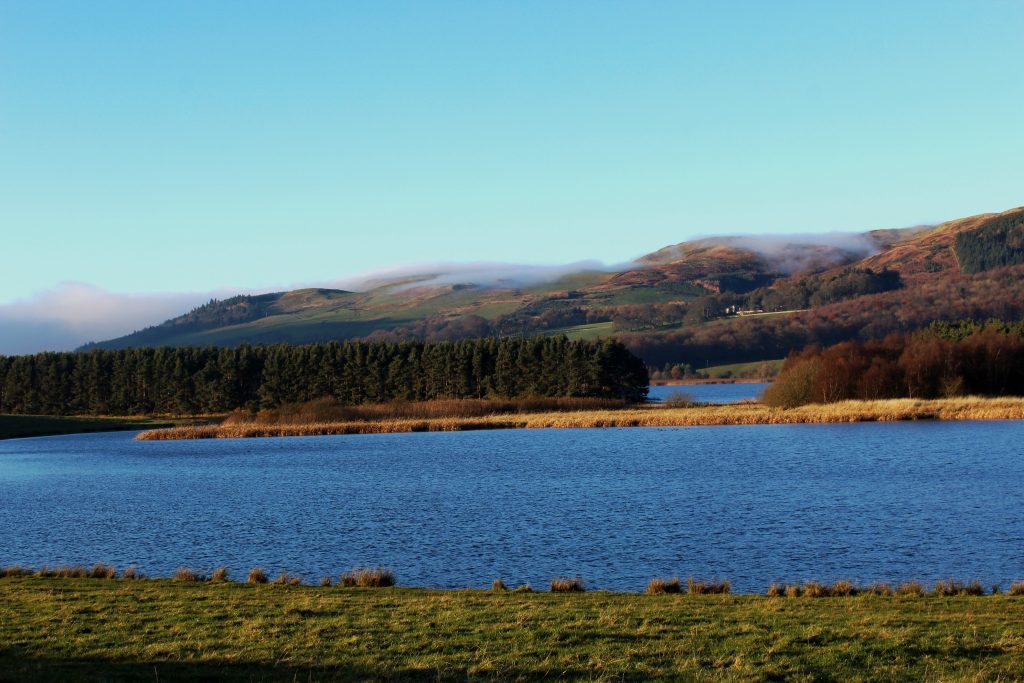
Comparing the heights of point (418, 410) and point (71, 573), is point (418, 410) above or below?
below

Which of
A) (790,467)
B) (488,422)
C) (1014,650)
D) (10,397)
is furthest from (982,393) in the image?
(10,397)

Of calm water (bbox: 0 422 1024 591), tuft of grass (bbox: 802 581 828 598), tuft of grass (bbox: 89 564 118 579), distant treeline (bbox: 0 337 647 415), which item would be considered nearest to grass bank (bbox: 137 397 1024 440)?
calm water (bbox: 0 422 1024 591)

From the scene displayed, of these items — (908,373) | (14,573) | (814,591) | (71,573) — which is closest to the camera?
(814,591)

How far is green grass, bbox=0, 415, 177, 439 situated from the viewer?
356ft

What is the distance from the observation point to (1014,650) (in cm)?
1359

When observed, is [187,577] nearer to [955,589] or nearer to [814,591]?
[814,591]

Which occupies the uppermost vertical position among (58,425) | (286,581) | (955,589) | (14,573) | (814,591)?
(58,425)

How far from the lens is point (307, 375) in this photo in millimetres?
128500

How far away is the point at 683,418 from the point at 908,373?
78.0 ft

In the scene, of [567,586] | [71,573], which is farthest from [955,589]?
[71,573]

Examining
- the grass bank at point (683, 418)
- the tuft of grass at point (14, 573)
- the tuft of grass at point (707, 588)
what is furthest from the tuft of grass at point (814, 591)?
the grass bank at point (683, 418)

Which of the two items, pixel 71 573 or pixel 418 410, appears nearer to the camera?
pixel 71 573

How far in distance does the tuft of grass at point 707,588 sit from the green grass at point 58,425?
102 meters

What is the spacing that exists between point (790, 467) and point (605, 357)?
217ft
